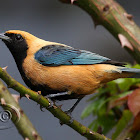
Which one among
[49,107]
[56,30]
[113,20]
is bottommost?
[56,30]

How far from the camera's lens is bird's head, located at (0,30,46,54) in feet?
9.32

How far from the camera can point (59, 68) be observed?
276cm

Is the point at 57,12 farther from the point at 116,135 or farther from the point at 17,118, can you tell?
the point at 17,118

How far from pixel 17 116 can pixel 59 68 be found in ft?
2.85

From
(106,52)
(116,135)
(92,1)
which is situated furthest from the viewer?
(106,52)

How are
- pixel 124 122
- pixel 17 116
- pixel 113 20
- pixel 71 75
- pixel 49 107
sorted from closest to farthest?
pixel 17 116
pixel 49 107
pixel 71 75
pixel 124 122
pixel 113 20

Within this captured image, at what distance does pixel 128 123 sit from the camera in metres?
2.85

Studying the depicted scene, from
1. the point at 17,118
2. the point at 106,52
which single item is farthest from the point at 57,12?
the point at 17,118

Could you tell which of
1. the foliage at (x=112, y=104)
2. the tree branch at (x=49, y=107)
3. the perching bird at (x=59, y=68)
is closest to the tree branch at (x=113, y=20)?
the foliage at (x=112, y=104)

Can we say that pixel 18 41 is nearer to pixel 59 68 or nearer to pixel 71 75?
pixel 59 68

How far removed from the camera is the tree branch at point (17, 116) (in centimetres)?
191

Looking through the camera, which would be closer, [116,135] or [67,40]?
[116,135]

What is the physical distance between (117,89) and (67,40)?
8.73 feet

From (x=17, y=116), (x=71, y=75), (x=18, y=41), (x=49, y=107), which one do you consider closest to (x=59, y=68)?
(x=71, y=75)
